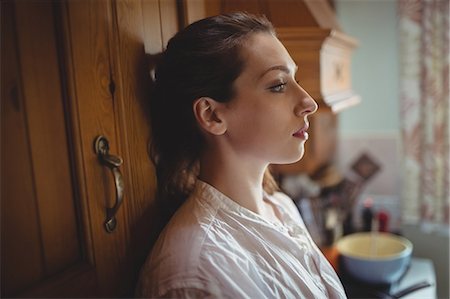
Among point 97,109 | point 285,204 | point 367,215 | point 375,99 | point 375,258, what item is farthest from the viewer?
point 375,99

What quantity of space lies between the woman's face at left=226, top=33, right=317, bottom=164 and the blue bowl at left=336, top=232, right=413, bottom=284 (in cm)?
79

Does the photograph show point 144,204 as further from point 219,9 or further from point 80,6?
point 219,9

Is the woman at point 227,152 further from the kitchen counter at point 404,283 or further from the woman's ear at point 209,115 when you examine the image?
the kitchen counter at point 404,283

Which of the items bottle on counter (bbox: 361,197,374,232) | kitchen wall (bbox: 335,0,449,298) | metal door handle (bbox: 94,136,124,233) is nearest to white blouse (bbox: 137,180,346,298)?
metal door handle (bbox: 94,136,124,233)

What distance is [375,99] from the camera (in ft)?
6.65

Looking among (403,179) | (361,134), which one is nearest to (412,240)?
(403,179)

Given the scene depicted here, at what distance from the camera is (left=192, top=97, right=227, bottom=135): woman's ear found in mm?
812

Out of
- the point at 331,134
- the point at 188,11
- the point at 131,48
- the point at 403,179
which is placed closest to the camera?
the point at 131,48

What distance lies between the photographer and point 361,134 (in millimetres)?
2066

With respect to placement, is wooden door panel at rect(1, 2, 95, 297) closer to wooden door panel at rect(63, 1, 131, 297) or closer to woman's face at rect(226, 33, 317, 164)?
wooden door panel at rect(63, 1, 131, 297)

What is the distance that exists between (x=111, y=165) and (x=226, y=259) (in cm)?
26

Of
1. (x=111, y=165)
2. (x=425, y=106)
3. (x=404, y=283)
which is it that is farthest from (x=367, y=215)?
(x=111, y=165)

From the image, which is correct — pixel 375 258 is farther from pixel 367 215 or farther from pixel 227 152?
pixel 227 152

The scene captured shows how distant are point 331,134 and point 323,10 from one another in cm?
86
